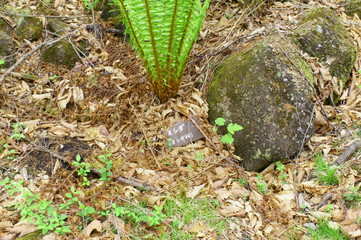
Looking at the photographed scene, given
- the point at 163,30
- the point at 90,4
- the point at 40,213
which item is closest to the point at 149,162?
the point at 40,213

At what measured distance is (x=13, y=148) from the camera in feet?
7.67

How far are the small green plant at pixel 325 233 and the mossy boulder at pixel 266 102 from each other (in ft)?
2.07

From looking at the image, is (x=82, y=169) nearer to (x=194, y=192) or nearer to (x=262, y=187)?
(x=194, y=192)

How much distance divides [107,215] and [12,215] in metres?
0.59

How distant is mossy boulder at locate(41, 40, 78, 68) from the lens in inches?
124

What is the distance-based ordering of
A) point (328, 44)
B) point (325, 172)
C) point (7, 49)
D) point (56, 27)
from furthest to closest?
point (56, 27), point (7, 49), point (328, 44), point (325, 172)

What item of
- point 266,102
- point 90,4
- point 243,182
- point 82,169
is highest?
point 90,4

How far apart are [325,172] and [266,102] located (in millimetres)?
668

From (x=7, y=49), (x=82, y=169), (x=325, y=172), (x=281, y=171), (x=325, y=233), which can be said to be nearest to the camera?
(x=325, y=233)

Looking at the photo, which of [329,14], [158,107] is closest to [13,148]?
[158,107]

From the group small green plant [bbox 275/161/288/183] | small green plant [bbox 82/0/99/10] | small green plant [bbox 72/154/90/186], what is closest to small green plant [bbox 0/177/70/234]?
small green plant [bbox 72/154/90/186]

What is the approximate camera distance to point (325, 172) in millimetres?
2215

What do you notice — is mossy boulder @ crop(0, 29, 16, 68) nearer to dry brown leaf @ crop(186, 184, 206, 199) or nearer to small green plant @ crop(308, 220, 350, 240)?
dry brown leaf @ crop(186, 184, 206, 199)

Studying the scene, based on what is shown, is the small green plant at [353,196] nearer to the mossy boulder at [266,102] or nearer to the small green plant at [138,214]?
the mossy boulder at [266,102]
